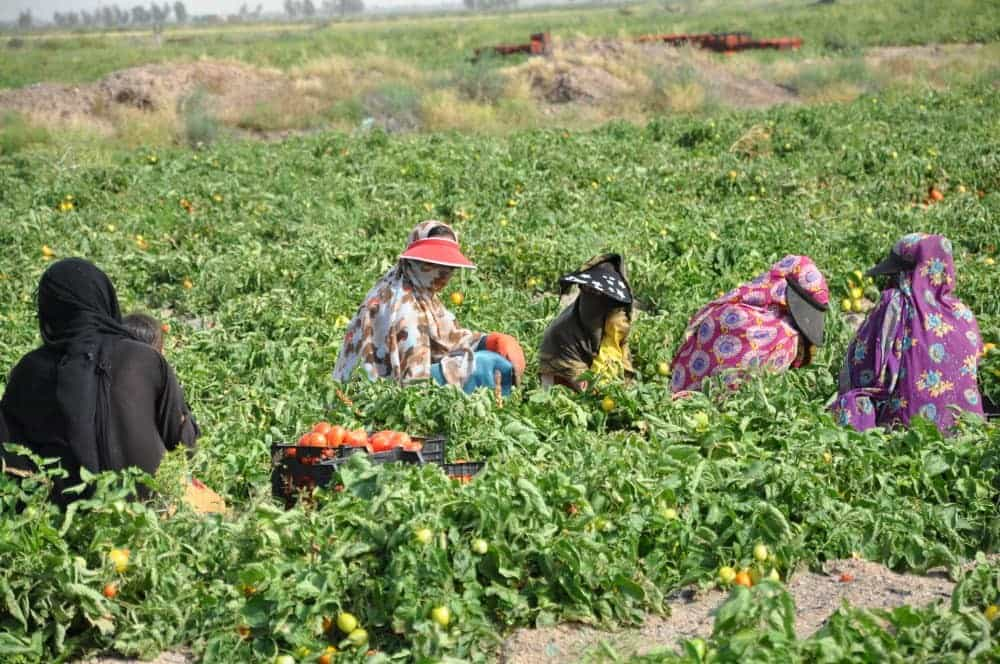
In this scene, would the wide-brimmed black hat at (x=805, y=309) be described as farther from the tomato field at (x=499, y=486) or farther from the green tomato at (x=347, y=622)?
the green tomato at (x=347, y=622)

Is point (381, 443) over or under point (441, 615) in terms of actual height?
over

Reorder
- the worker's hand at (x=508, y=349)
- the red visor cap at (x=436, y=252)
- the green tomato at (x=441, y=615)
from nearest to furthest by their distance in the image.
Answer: the green tomato at (x=441, y=615)
the red visor cap at (x=436, y=252)
the worker's hand at (x=508, y=349)

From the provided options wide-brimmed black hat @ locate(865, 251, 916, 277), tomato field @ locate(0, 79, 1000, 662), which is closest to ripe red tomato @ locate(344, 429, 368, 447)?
tomato field @ locate(0, 79, 1000, 662)

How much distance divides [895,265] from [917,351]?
0.47m

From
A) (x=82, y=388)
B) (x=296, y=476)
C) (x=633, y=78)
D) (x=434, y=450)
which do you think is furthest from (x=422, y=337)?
(x=633, y=78)

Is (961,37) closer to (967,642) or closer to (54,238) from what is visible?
(54,238)

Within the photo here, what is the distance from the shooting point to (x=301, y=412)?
543 centimetres

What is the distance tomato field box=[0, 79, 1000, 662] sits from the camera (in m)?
3.67

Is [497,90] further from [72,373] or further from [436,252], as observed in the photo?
[72,373]

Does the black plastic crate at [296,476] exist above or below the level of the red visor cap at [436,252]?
below

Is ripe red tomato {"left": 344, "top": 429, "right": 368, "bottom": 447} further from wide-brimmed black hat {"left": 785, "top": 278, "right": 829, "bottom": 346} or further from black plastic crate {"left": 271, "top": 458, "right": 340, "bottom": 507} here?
wide-brimmed black hat {"left": 785, "top": 278, "right": 829, "bottom": 346}

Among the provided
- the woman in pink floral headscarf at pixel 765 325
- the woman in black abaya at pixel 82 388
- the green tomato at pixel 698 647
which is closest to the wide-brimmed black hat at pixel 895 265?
the woman in pink floral headscarf at pixel 765 325

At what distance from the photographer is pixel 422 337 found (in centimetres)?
587

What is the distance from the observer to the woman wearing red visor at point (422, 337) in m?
5.82
